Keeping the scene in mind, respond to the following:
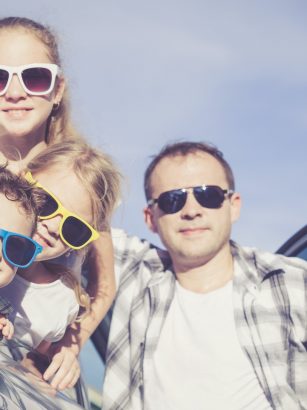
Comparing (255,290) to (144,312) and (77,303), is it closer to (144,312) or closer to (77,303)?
(144,312)

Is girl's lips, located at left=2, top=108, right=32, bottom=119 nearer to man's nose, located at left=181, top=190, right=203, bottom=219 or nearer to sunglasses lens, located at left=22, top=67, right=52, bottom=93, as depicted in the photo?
sunglasses lens, located at left=22, top=67, right=52, bottom=93

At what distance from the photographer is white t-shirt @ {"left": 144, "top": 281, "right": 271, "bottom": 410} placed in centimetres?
273

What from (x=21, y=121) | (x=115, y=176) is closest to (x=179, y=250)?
(x=115, y=176)

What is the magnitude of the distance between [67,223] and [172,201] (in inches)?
41.3

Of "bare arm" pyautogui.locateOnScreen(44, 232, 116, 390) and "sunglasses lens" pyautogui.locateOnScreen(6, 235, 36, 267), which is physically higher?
"sunglasses lens" pyautogui.locateOnScreen(6, 235, 36, 267)

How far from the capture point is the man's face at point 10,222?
173cm

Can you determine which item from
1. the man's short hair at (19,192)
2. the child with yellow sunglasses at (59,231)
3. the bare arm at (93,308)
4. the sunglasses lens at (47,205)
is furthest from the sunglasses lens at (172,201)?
the man's short hair at (19,192)

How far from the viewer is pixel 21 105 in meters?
2.41

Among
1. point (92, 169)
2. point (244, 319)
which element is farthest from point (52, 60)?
point (244, 319)

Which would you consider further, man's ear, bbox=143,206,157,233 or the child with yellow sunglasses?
man's ear, bbox=143,206,157,233

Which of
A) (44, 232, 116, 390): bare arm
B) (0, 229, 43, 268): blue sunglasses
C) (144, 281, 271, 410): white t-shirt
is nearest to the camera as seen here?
(0, 229, 43, 268): blue sunglasses

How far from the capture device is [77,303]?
7.66 feet

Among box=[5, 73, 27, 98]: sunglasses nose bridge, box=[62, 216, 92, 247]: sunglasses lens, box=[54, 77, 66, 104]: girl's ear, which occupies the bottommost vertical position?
box=[62, 216, 92, 247]: sunglasses lens

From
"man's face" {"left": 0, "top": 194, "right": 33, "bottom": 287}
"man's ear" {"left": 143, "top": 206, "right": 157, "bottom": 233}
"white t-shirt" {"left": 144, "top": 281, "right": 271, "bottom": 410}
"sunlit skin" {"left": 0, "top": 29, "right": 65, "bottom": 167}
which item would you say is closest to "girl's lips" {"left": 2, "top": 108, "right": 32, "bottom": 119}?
"sunlit skin" {"left": 0, "top": 29, "right": 65, "bottom": 167}
